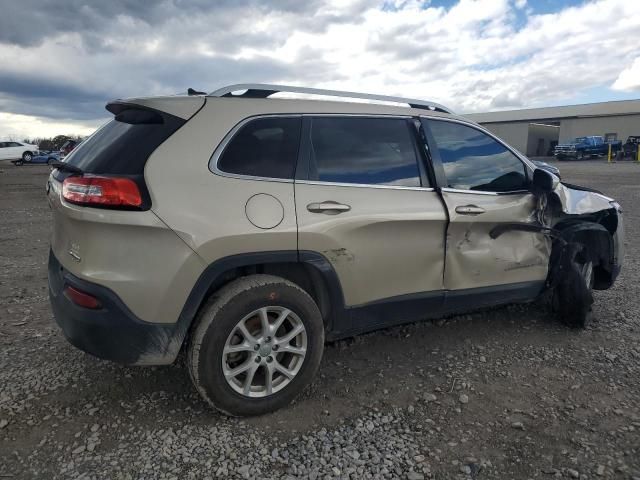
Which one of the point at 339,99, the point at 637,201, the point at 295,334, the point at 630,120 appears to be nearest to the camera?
the point at 295,334

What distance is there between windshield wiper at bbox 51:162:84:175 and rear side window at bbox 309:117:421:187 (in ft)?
4.10

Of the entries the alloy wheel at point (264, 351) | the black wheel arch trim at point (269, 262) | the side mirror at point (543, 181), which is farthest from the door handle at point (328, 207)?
the side mirror at point (543, 181)

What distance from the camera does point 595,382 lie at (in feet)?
10.1

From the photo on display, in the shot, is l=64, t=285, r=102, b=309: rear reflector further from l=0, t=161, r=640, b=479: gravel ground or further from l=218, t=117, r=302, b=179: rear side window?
l=218, t=117, r=302, b=179: rear side window

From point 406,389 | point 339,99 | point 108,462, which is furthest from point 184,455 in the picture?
point 339,99

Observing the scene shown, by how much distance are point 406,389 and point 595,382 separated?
1257 millimetres

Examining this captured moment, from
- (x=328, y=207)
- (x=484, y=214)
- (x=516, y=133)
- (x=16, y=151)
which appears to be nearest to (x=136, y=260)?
(x=328, y=207)

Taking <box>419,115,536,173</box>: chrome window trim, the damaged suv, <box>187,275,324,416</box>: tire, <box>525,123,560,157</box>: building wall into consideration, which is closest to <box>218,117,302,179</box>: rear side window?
the damaged suv

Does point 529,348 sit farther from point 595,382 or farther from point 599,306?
point 599,306

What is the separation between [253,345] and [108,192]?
3.58ft

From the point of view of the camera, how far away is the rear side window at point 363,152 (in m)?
2.82

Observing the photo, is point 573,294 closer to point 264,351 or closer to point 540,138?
point 264,351

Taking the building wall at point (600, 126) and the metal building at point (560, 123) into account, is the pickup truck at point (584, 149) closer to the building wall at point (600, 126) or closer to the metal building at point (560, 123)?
the building wall at point (600, 126)

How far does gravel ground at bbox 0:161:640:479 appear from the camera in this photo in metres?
2.29
